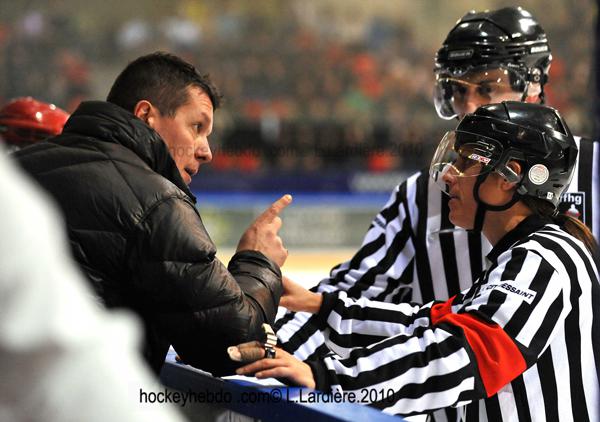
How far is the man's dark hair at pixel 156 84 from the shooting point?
6.28 ft

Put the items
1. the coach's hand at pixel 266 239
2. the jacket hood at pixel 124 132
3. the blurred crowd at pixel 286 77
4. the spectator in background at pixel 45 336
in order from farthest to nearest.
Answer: the blurred crowd at pixel 286 77 → the coach's hand at pixel 266 239 → the jacket hood at pixel 124 132 → the spectator in background at pixel 45 336

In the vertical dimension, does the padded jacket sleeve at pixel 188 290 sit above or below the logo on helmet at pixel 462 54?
below

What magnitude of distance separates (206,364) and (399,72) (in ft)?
38.1

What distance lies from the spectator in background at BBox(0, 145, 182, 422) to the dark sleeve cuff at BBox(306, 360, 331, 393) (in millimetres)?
1137

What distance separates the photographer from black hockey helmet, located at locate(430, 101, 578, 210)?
78.8 inches

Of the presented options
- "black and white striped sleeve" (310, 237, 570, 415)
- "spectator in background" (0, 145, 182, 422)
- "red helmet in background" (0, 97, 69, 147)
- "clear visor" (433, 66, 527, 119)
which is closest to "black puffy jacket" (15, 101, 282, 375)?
"black and white striped sleeve" (310, 237, 570, 415)

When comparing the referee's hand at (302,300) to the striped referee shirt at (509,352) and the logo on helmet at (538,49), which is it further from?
the logo on helmet at (538,49)

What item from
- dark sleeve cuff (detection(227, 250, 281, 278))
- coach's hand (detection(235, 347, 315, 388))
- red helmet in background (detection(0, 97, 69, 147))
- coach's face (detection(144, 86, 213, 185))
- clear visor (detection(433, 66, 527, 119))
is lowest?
coach's hand (detection(235, 347, 315, 388))

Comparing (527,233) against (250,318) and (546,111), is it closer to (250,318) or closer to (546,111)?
(546,111)

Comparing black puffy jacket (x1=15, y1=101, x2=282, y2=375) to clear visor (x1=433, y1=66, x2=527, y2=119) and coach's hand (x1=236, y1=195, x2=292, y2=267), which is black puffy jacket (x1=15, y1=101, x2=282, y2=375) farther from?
clear visor (x1=433, y1=66, x2=527, y2=119)

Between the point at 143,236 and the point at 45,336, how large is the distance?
100 cm

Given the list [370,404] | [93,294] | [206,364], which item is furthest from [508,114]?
[93,294]

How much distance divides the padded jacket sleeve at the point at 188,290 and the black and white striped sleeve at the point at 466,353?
0.60 ft

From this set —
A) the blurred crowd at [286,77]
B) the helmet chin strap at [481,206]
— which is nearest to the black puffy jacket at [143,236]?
the helmet chin strap at [481,206]
